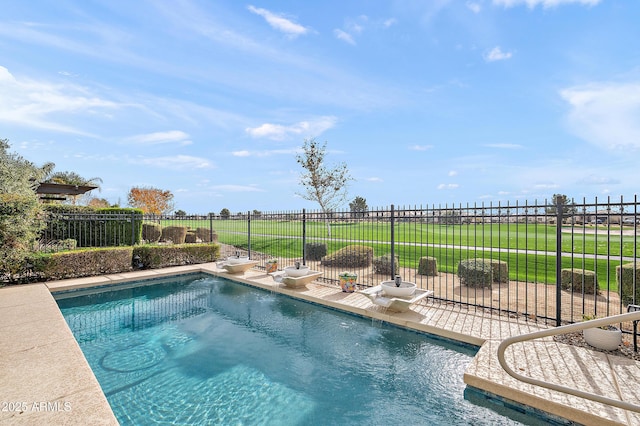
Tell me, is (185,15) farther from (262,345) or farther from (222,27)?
(262,345)

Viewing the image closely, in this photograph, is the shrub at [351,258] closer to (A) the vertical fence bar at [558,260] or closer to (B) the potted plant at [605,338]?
(A) the vertical fence bar at [558,260]

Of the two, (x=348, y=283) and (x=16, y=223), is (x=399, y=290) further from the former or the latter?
(x=16, y=223)

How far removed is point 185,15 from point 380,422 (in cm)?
865

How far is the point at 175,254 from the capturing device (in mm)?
10844

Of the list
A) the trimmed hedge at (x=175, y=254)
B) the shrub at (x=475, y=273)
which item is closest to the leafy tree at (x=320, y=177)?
the trimmed hedge at (x=175, y=254)

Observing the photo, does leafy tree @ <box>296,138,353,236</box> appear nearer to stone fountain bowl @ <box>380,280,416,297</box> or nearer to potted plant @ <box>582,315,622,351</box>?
stone fountain bowl @ <box>380,280,416,297</box>

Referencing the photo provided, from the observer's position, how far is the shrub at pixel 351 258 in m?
10.5

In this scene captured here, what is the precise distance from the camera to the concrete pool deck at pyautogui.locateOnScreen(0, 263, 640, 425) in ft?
8.71

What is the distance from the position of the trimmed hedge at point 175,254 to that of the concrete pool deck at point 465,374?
4214 millimetres

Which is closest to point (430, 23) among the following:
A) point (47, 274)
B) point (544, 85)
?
point (544, 85)

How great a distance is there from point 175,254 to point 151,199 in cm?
2256

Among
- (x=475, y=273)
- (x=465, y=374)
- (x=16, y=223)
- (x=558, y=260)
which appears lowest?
(x=465, y=374)

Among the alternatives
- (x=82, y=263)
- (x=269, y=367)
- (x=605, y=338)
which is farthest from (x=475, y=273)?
(x=82, y=263)

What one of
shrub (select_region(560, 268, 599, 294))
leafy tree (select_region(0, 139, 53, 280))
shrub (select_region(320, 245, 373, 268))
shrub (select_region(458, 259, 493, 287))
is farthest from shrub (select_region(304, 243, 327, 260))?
leafy tree (select_region(0, 139, 53, 280))
